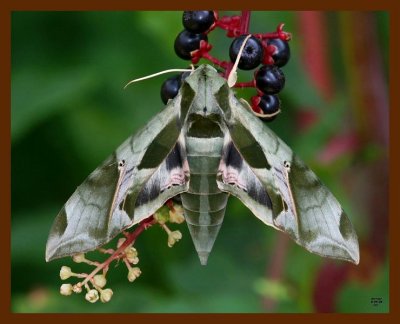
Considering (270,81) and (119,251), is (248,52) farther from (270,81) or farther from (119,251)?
(119,251)

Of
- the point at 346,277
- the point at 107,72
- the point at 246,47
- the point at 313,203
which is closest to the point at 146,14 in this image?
the point at 107,72

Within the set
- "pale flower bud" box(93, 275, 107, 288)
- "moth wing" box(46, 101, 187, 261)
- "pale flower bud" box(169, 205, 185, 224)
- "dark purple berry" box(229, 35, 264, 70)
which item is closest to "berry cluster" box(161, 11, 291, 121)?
"dark purple berry" box(229, 35, 264, 70)

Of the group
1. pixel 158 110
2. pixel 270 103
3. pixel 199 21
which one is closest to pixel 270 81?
pixel 270 103

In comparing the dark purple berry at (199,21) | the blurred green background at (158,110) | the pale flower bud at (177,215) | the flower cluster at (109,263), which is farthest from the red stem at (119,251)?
the blurred green background at (158,110)

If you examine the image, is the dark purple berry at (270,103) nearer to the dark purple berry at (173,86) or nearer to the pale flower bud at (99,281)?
the dark purple berry at (173,86)

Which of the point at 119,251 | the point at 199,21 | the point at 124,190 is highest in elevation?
the point at 199,21

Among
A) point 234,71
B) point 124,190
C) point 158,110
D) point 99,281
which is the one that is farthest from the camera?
point 158,110

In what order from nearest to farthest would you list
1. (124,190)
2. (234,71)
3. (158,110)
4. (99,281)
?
(99,281) < (234,71) < (124,190) < (158,110)
